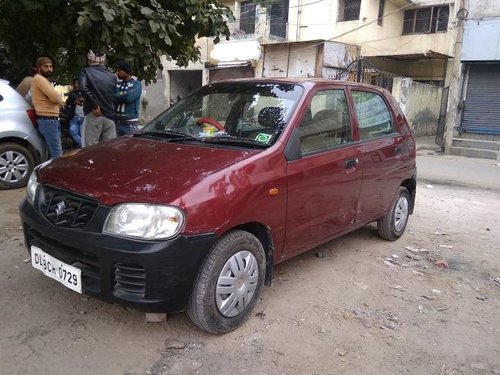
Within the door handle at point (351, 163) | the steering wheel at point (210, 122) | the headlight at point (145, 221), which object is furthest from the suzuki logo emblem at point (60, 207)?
the door handle at point (351, 163)

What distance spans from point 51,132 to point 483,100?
42.0 feet

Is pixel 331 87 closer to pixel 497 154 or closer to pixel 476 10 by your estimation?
pixel 497 154

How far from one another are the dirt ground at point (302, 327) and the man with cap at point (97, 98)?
1864mm

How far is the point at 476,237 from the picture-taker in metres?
5.50

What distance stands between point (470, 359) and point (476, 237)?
2920 millimetres

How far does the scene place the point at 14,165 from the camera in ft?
20.2

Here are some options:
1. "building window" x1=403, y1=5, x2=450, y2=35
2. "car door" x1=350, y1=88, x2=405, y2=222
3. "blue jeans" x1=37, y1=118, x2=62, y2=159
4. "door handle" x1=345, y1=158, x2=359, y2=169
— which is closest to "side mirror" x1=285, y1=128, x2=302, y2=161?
"door handle" x1=345, y1=158, x2=359, y2=169

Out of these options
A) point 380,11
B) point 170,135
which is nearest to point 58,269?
point 170,135

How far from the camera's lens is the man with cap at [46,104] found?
608cm

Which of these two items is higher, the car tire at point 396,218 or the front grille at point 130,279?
the front grille at point 130,279

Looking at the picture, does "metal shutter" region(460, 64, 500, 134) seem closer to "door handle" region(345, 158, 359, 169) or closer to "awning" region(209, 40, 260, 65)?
"awning" region(209, 40, 260, 65)

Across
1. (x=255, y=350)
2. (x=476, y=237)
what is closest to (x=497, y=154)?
(x=476, y=237)

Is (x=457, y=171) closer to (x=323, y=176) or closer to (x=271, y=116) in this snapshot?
(x=323, y=176)

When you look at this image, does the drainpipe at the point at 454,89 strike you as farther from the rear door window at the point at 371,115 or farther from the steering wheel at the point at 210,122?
the steering wheel at the point at 210,122
